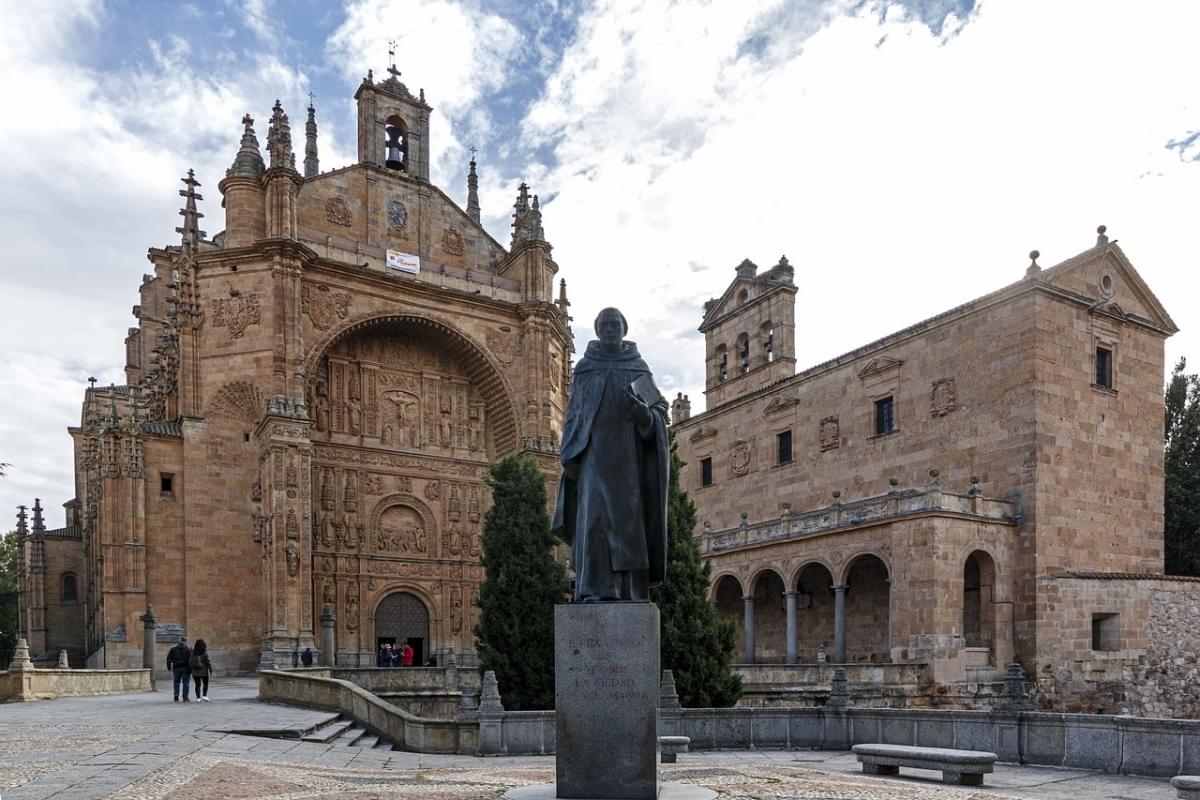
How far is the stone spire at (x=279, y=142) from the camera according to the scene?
3291 centimetres

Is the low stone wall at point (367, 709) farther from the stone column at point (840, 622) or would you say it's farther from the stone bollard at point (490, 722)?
the stone column at point (840, 622)

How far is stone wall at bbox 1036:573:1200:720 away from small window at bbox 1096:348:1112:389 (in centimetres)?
621

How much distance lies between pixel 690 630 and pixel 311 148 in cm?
2675

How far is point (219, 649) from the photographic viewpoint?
30.3 m

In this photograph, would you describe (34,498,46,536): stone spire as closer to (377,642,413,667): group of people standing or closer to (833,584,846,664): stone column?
(377,642,413,667): group of people standing

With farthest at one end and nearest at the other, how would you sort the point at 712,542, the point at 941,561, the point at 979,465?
the point at 712,542 < the point at 979,465 < the point at 941,561

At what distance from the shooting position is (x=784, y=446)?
3612 cm

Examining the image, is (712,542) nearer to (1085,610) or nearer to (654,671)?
(1085,610)

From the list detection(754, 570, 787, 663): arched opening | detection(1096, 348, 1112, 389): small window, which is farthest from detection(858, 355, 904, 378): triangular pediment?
detection(754, 570, 787, 663): arched opening

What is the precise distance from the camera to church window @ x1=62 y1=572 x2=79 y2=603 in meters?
50.4

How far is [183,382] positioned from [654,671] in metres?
28.9

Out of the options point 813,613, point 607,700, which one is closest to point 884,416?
point 813,613

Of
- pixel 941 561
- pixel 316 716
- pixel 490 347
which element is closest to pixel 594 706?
pixel 316 716

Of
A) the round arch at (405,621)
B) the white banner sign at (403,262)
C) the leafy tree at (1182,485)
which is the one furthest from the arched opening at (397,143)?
the leafy tree at (1182,485)
